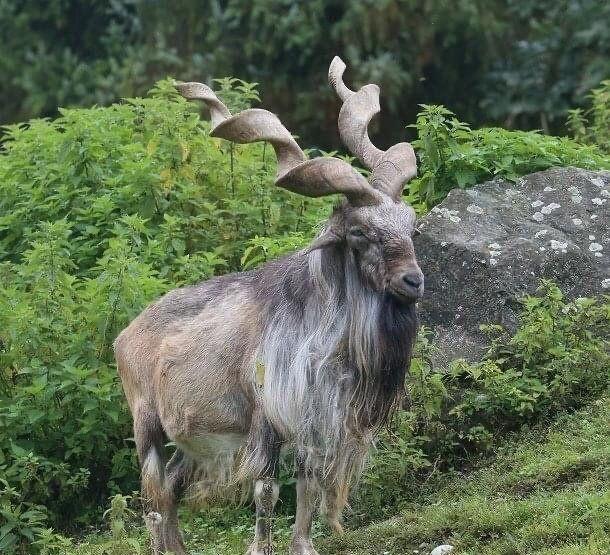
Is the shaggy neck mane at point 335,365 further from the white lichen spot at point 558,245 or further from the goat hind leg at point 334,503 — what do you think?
the white lichen spot at point 558,245

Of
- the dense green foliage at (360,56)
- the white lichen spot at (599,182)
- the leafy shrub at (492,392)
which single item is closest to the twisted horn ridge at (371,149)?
the leafy shrub at (492,392)

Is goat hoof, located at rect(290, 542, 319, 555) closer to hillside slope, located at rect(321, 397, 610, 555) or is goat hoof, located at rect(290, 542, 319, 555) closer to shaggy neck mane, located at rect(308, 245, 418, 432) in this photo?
hillside slope, located at rect(321, 397, 610, 555)

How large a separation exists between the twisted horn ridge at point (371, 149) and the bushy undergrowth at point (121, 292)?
61.5 inches

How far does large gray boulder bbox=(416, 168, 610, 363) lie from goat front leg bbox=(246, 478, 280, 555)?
232 centimetres

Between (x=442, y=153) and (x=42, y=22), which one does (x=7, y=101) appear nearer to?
(x=42, y=22)

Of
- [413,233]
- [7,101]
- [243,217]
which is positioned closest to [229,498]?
[413,233]

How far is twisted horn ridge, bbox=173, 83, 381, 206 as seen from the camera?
799 centimetres

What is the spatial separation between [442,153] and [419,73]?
9443 millimetres

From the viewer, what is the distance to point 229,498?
888 cm

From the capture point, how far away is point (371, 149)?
8.80 metres

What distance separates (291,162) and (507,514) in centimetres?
227

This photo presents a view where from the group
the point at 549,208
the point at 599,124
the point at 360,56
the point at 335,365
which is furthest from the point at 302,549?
the point at 360,56

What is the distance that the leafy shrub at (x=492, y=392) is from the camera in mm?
9391

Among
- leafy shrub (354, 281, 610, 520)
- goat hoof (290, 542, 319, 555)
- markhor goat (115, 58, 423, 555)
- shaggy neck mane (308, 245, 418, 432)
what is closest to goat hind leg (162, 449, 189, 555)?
markhor goat (115, 58, 423, 555)
